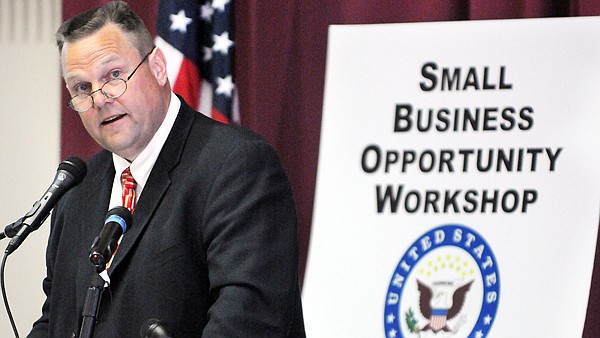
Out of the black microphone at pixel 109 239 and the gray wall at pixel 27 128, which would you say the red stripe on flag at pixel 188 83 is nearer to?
the gray wall at pixel 27 128

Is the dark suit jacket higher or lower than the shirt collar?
lower

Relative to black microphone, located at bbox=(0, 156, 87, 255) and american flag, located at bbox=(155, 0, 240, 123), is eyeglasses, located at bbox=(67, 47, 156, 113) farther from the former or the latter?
american flag, located at bbox=(155, 0, 240, 123)

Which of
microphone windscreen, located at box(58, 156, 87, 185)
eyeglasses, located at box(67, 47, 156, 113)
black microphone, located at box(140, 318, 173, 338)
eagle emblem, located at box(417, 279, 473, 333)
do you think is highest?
eyeglasses, located at box(67, 47, 156, 113)

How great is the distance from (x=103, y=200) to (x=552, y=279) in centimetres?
160

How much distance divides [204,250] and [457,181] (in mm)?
1425

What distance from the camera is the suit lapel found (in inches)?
92.0

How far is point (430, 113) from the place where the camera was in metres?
3.50

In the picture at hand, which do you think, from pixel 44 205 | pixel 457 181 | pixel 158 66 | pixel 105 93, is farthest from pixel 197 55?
pixel 44 205

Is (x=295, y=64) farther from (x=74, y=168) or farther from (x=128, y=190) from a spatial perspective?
(x=74, y=168)

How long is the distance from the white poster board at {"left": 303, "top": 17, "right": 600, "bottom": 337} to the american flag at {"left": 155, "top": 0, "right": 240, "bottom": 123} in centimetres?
62

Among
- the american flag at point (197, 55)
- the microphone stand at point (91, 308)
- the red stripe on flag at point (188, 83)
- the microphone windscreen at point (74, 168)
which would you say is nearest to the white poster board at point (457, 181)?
the american flag at point (197, 55)

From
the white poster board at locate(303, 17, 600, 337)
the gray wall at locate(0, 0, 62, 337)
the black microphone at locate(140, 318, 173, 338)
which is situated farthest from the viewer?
the gray wall at locate(0, 0, 62, 337)

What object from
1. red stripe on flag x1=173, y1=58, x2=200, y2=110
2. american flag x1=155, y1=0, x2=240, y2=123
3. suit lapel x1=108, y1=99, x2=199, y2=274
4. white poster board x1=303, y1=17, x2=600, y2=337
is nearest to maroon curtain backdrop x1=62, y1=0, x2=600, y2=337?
american flag x1=155, y1=0, x2=240, y2=123

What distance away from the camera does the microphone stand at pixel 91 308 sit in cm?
184
